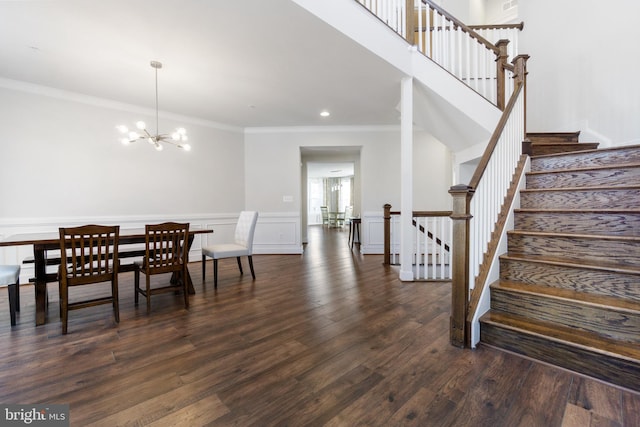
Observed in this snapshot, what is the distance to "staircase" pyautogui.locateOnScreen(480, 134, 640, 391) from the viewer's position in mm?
1439

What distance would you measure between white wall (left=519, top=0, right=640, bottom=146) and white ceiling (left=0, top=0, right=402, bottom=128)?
7.35 feet

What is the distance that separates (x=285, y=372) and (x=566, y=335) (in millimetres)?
1662

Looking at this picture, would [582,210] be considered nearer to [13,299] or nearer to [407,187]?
[407,187]

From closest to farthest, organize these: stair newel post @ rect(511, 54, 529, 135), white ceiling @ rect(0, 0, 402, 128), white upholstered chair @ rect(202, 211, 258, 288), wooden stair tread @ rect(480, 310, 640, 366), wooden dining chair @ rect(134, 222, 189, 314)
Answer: wooden stair tread @ rect(480, 310, 640, 366), white ceiling @ rect(0, 0, 402, 128), wooden dining chair @ rect(134, 222, 189, 314), stair newel post @ rect(511, 54, 529, 135), white upholstered chair @ rect(202, 211, 258, 288)

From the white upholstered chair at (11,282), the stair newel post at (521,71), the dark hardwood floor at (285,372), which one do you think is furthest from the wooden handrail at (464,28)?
the white upholstered chair at (11,282)

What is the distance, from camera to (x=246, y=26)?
2.40m

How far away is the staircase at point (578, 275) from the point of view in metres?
1.44

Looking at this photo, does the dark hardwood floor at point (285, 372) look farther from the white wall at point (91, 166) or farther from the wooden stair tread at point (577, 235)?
the white wall at point (91, 166)

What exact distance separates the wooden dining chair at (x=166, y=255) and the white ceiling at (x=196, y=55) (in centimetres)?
183

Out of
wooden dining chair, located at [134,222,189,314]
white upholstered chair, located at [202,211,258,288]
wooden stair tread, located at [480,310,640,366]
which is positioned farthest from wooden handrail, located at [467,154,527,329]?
white upholstered chair, located at [202,211,258,288]

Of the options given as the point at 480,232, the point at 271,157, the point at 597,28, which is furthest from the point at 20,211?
the point at 597,28

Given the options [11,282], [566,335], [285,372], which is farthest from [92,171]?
[566,335]

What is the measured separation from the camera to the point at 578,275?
171 cm

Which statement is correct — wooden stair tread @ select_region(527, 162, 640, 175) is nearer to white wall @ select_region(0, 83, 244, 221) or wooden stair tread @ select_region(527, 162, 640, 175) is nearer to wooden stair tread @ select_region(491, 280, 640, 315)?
wooden stair tread @ select_region(491, 280, 640, 315)
